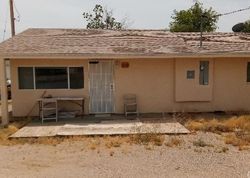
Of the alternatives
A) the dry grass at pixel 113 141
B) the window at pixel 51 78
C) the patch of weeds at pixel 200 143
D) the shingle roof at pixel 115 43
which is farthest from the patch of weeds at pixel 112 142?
the window at pixel 51 78

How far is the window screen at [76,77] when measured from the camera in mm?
Answer: 14969

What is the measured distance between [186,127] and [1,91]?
703 cm

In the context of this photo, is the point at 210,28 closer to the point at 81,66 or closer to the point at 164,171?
the point at 81,66

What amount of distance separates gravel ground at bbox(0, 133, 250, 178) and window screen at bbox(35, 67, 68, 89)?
4782 millimetres

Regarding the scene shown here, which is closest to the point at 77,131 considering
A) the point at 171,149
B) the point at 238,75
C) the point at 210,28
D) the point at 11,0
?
the point at 171,149

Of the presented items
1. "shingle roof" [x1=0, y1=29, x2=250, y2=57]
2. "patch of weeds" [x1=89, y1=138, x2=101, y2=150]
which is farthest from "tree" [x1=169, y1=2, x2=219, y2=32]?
"patch of weeds" [x1=89, y1=138, x2=101, y2=150]

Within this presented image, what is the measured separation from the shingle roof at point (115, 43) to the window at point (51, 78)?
0.95 meters

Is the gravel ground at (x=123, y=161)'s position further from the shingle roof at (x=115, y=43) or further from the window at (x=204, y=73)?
the window at (x=204, y=73)

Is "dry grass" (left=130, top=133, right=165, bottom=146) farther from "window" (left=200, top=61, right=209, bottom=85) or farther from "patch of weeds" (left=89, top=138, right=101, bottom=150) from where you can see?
"window" (left=200, top=61, right=209, bottom=85)

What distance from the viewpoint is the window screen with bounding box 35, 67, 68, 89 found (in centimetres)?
1489

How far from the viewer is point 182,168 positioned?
7.99 meters

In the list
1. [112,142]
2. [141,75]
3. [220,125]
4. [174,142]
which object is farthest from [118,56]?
[174,142]

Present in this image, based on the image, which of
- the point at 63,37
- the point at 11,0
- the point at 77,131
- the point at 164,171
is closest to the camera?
the point at 164,171

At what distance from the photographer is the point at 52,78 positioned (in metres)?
15.0
